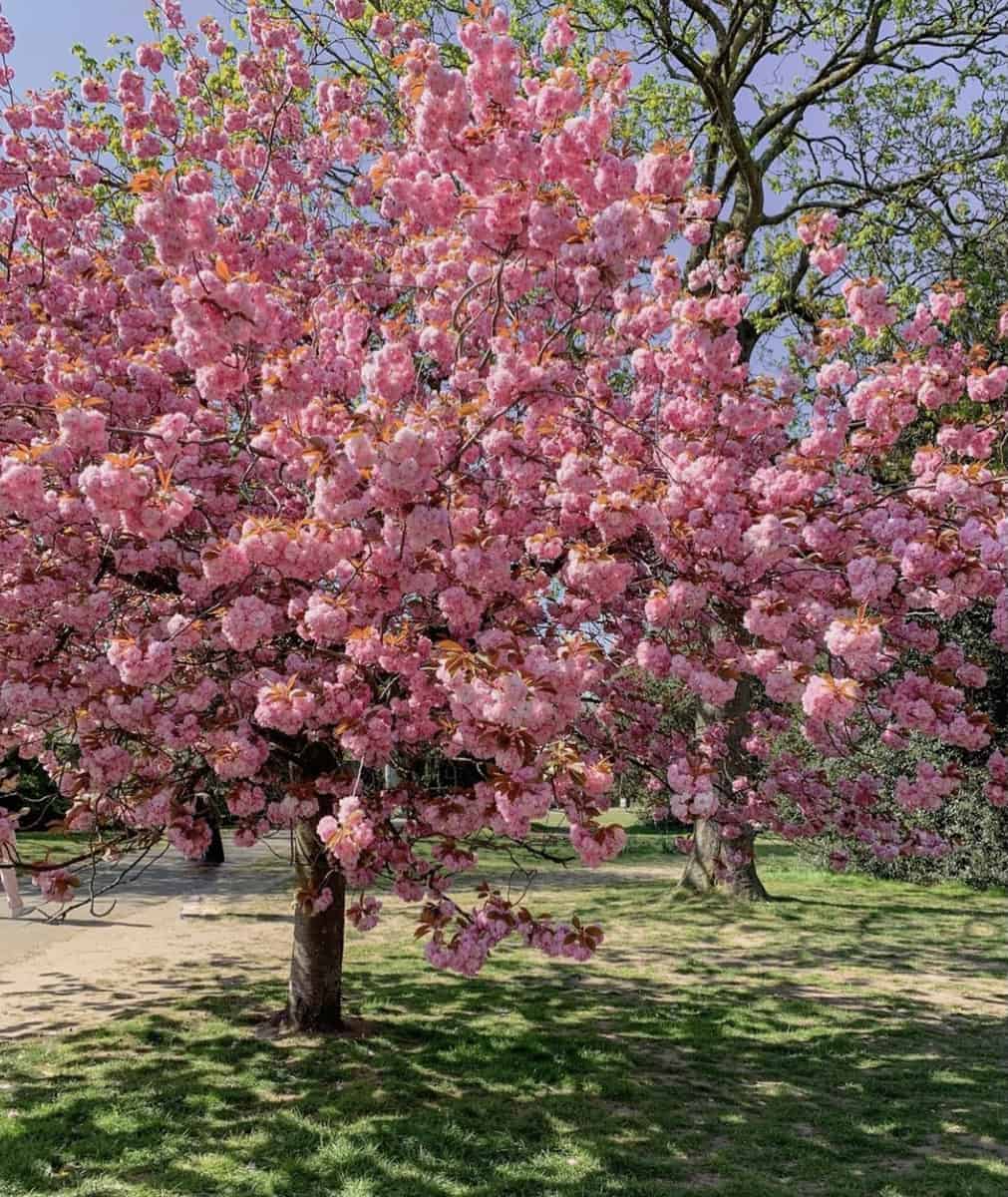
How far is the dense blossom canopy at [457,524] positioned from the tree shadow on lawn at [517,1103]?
1178mm

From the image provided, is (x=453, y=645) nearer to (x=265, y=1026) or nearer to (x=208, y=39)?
(x=265, y=1026)

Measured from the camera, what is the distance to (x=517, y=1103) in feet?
20.4

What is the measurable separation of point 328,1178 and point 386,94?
11.8m

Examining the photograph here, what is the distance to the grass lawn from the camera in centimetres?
513

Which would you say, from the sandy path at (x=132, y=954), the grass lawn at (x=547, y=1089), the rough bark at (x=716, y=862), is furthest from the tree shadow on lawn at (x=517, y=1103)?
the rough bark at (x=716, y=862)

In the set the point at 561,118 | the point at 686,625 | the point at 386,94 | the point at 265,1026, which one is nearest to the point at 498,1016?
the point at 265,1026

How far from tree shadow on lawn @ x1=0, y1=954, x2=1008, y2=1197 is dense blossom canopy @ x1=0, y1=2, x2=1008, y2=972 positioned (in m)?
1.18

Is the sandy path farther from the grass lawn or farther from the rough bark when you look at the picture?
the rough bark

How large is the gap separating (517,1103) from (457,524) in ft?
13.1

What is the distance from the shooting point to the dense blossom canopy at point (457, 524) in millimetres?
4441

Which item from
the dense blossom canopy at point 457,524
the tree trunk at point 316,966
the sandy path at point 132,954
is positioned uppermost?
the dense blossom canopy at point 457,524

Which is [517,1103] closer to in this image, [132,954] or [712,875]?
[132,954]

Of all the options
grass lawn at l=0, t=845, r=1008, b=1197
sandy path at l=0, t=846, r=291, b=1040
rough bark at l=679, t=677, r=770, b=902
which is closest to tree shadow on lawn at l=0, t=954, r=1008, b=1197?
grass lawn at l=0, t=845, r=1008, b=1197

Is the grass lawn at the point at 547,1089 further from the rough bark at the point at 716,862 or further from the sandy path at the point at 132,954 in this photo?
the rough bark at the point at 716,862
